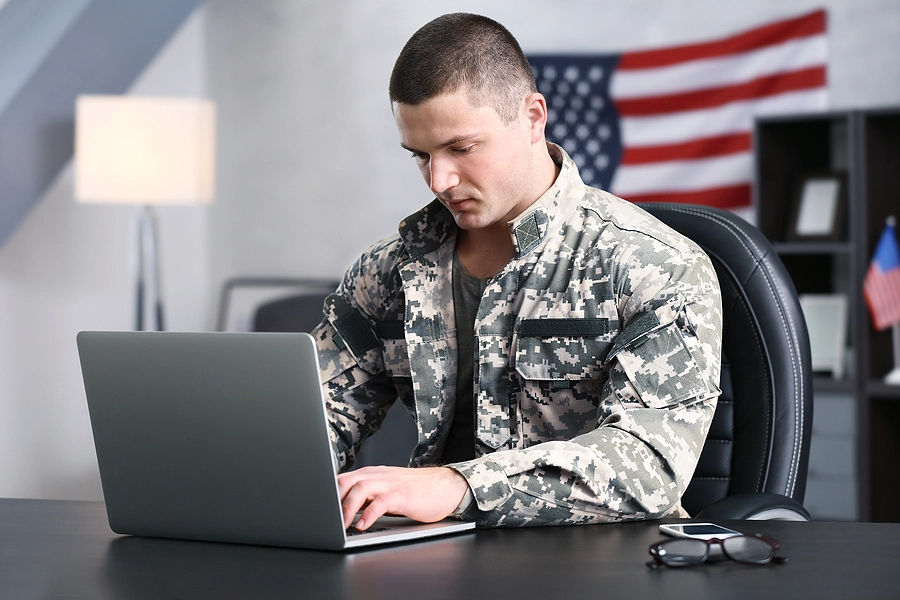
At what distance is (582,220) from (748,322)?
28 cm

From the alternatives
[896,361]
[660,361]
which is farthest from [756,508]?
[896,361]

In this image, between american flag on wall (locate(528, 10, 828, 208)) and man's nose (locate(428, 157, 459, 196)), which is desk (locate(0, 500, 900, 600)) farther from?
american flag on wall (locate(528, 10, 828, 208))

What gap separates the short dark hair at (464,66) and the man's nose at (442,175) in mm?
85

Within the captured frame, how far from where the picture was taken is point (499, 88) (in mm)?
1460

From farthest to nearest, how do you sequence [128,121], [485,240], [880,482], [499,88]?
[128,121]
[880,482]
[485,240]
[499,88]

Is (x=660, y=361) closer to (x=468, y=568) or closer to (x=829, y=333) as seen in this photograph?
(x=468, y=568)

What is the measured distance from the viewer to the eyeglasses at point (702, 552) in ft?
3.00

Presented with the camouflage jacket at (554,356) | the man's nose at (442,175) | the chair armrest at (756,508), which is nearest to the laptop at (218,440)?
the camouflage jacket at (554,356)

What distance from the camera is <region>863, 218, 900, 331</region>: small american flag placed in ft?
10.1

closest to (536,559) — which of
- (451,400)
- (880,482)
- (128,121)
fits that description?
(451,400)

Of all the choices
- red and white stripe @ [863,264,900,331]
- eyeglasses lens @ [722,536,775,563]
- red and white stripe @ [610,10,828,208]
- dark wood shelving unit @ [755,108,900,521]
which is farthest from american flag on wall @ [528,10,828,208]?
eyeglasses lens @ [722,536,775,563]

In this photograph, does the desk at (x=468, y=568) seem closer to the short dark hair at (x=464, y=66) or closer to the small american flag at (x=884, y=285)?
the short dark hair at (x=464, y=66)

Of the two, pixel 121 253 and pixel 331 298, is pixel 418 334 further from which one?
pixel 121 253

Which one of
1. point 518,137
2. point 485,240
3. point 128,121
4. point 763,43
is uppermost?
point 763,43
